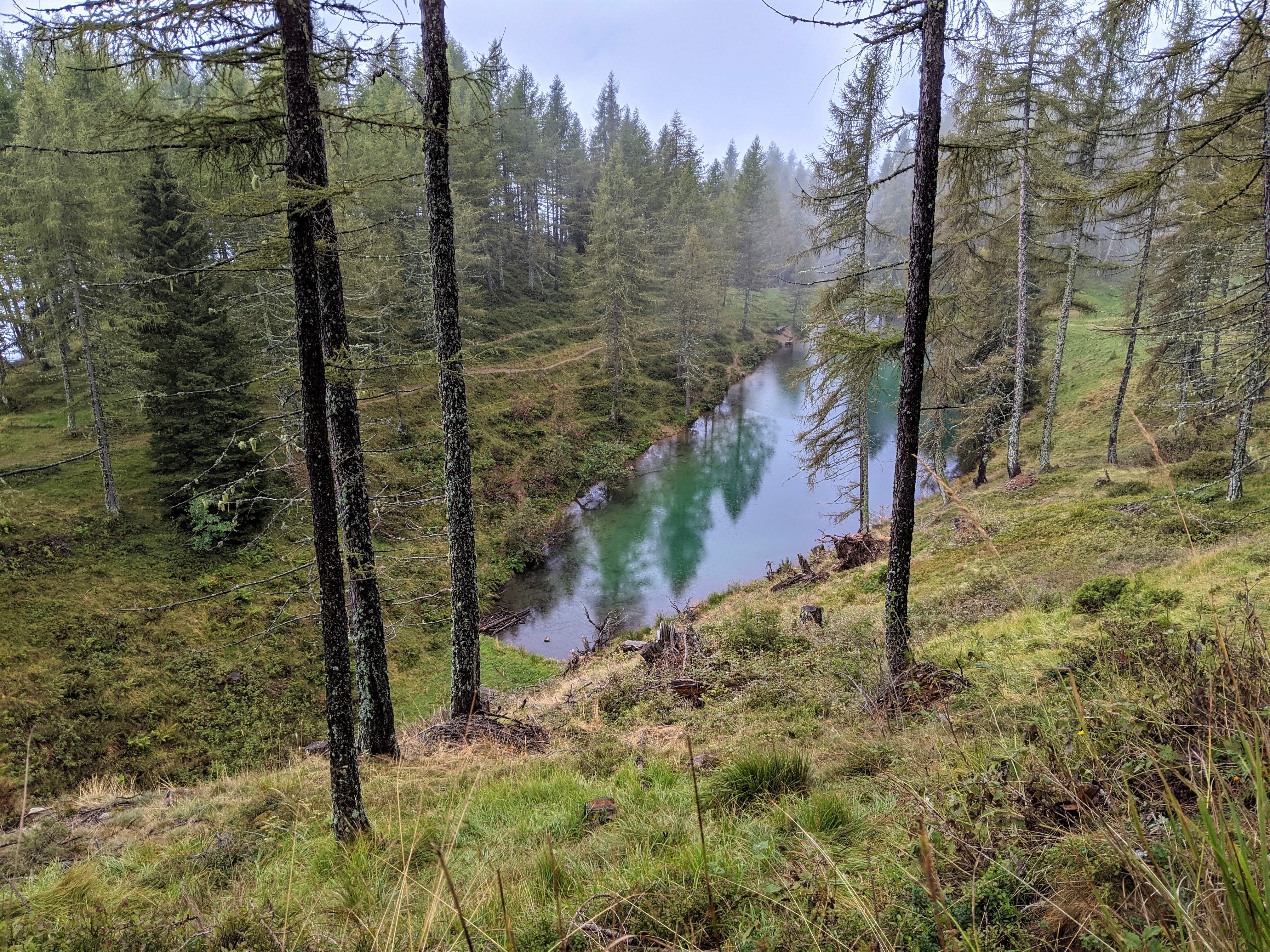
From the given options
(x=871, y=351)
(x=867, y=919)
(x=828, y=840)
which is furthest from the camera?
(x=871, y=351)

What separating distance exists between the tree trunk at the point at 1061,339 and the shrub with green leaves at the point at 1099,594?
12.4 m

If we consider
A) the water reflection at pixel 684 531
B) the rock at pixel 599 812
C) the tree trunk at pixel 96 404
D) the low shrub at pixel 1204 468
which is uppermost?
the tree trunk at pixel 96 404

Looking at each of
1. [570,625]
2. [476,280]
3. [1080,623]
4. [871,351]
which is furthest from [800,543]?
[476,280]

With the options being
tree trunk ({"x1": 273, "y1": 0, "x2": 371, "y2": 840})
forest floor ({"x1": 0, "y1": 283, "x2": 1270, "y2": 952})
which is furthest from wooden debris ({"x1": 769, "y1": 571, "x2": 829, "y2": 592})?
tree trunk ({"x1": 273, "y1": 0, "x2": 371, "y2": 840})

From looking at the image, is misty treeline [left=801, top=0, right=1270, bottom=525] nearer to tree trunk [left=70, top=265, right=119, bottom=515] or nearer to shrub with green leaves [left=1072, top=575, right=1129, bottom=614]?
shrub with green leaves [left=1072, top=575, right=1129, bottom=614]

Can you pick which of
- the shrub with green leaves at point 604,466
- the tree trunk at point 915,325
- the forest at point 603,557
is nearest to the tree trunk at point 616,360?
the shrub with green leaves at point 604,466

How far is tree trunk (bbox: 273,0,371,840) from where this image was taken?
4410 mm

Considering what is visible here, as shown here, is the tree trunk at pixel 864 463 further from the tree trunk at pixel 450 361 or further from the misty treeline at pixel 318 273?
the tree trunk at pixel 450 361

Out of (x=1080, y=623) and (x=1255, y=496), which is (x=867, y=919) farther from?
(x=1255, y=496)

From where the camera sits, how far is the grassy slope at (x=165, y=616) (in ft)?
38.4

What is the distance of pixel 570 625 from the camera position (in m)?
17.9

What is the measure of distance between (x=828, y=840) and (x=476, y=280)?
48.1m

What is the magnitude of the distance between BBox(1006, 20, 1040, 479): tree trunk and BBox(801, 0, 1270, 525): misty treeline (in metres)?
0.06

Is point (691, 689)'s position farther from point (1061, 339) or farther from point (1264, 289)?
point (1061, 339)
